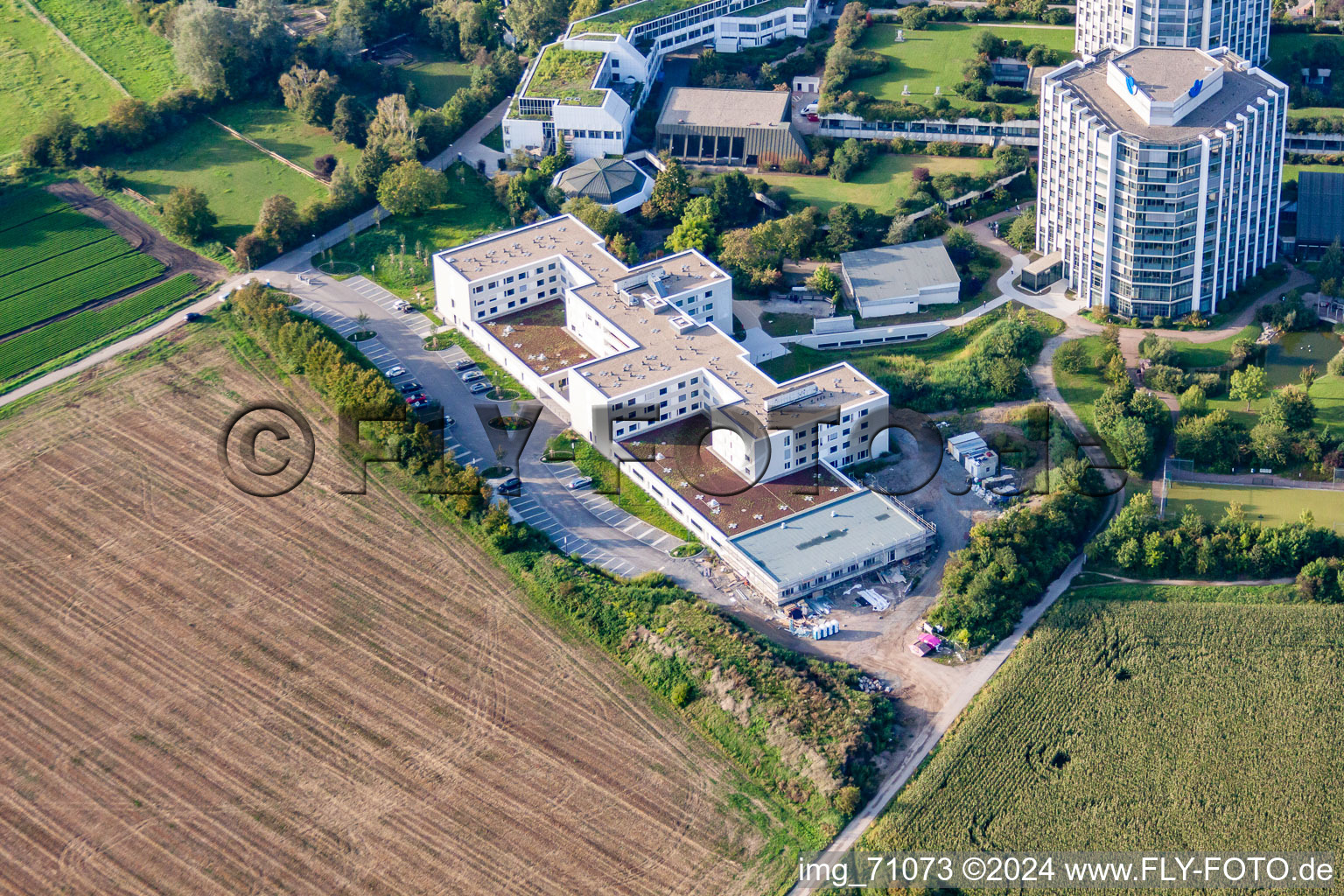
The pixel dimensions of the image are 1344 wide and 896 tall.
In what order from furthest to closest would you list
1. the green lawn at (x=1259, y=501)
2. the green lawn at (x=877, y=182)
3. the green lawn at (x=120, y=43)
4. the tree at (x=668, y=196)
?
the green lawn at (x=120, y=43) → the green lawn at (x=877, y=182) → the tree at (x=668, y=196) → the green lawn at (x=1259, y=501)

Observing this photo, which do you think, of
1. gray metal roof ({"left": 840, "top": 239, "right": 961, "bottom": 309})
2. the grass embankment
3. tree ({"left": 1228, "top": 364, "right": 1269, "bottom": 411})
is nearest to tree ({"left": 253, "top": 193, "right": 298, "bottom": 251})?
the grass embankment

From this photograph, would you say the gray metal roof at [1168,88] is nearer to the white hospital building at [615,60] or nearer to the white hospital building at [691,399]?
the white hospital building at [691,399]

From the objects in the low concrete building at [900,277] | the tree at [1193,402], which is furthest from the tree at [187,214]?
the tree at [1193,402]

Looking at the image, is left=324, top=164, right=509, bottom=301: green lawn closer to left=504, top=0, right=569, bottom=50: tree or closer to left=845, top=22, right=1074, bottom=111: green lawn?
left=504, top=0, right=569, bottom=50: tree

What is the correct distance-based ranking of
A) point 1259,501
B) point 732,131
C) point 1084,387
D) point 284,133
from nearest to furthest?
point 1259,501 < point 1084,387 < point 732,131 < point 284,133

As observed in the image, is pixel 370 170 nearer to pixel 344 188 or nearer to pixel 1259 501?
pixel 344 188

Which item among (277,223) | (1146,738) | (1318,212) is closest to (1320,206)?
(1318,212)

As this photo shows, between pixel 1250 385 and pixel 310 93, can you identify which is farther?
pixel 310 93

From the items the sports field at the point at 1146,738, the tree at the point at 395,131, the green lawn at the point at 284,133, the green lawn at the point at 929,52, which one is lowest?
the sports field at the point at 1146,738
